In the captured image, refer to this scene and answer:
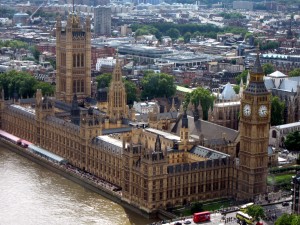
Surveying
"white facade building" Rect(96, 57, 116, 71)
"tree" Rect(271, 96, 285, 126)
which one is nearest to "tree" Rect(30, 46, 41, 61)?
"white facade building" Rect(96, 57, 116, 71)

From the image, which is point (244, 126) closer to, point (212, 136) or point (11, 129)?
point (212, 136)

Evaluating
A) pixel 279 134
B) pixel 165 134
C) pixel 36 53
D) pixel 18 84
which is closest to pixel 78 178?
pixel 165 134

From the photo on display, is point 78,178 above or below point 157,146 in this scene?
below

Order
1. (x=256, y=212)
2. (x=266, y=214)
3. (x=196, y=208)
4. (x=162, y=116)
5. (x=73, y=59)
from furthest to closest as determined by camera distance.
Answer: (x=73, y=59)
(x=162, y=116)
(x=196, y=208)
(x=266, y=214)
(x=256, y=212)

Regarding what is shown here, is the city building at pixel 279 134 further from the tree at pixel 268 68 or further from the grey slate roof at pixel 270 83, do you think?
the tree at pixel 268 68

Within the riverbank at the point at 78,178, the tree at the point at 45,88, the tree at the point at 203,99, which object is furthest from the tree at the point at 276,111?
the tree at the point at 45,88

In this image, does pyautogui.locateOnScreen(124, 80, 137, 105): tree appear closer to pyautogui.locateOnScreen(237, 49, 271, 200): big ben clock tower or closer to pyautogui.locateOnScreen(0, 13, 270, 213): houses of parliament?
pyautogui.locateOnScreen(0, 13, 270, 213): houses of parliament

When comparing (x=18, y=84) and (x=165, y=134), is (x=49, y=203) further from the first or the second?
(x=18, y=84)
